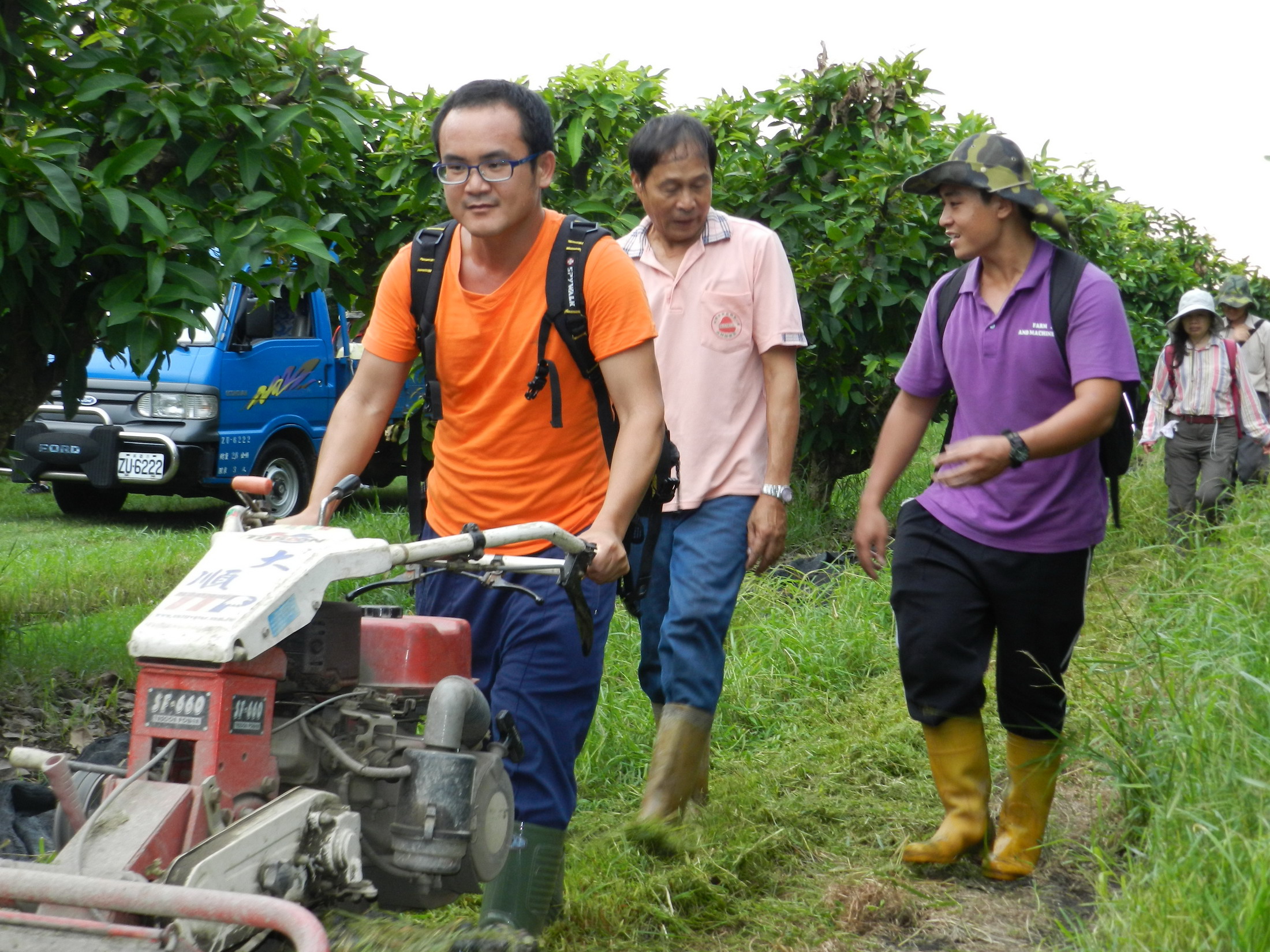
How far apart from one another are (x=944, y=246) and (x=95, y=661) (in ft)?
17.7

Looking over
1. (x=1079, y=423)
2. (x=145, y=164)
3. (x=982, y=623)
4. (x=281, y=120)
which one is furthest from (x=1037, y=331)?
Answer: (x=145, y=164)

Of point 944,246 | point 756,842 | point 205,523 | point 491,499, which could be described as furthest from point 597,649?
point 205,523

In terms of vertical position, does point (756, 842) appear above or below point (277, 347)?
below

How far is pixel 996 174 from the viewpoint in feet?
13.2

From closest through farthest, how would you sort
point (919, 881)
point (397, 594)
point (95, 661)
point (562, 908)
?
point (562, 908), point (919, 881), point (95, 661), point (397, 594)

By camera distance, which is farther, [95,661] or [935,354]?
[95,661]

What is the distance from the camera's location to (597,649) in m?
3.30

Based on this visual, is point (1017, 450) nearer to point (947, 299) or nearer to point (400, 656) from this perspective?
point (947, 299)

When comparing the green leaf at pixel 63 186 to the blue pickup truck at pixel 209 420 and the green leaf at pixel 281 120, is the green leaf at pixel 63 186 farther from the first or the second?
the blue pickup truck at pixel 209 420

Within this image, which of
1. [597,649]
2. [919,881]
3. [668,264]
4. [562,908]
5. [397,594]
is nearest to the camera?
[597,649]

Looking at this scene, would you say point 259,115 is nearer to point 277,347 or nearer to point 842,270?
point 842,270

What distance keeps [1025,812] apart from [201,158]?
11.0 ft

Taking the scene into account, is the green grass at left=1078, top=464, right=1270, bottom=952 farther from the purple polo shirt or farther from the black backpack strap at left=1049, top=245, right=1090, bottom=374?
the black backpack strap at left=1049, top=245, right=1090, bottom=374

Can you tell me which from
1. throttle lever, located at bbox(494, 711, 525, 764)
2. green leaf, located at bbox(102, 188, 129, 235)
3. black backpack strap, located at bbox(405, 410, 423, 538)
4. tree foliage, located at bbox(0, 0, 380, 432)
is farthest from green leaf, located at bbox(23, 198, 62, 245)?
throttle lever, located at bbox(494, 711, 525, 764)
